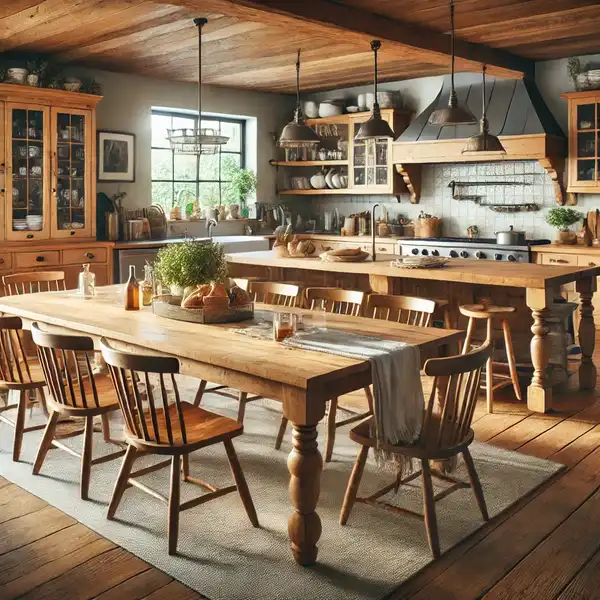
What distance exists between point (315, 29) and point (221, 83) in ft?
12.3

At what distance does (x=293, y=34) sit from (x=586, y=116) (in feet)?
9.67

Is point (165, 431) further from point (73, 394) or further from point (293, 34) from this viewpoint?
point (293, 34)

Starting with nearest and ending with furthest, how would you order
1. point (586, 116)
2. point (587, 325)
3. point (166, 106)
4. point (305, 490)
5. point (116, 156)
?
point (305, 490) < point (587, 325) < point (586, 116) < point (116, 156) < point (166, 106)

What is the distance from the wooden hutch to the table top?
2230 mm

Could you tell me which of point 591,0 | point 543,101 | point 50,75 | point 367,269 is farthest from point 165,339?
point 543,101

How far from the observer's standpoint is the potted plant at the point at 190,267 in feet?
12.5

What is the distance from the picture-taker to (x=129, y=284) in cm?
405

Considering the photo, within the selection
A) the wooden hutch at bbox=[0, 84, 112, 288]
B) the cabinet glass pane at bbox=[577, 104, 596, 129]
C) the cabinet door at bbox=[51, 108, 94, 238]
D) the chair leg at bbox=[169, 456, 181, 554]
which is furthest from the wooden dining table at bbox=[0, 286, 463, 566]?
the cabinet glass pane at bbox=[577, 104, 596, 129]

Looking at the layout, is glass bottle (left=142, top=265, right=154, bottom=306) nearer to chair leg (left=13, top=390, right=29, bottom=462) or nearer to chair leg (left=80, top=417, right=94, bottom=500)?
chair leg (left=13, top=390, right=29, bottom=462)

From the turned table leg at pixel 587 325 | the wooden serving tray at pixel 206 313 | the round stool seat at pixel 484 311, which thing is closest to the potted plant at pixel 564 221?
the turned table leg at pixel 587 325

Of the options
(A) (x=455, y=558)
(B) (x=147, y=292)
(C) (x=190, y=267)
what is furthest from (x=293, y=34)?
(A) (x=455, y=558)

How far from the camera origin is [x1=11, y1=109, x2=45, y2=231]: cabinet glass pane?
648cm

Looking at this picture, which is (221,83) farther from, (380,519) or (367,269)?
(380,519)

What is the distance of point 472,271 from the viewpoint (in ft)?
16.1
